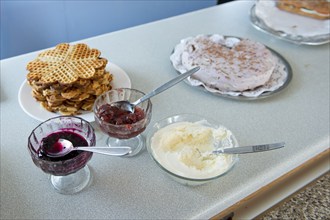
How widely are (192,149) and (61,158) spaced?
282mm

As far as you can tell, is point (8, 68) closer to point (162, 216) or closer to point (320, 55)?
point (162, 216)

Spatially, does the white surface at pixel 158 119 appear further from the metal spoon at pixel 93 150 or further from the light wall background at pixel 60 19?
the light wall background at pixel 60 19

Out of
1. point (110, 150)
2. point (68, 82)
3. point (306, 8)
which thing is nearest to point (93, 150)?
point (110, 150)

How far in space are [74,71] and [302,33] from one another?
92 centimetres

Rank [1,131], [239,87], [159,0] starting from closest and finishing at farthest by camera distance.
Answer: [1,131] < [239,87] < [159,0]

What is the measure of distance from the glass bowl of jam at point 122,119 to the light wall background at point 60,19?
1073 mm

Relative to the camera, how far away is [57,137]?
724mm

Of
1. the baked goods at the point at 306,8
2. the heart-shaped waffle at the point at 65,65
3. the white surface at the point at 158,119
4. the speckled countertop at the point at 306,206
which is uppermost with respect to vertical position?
the heart-shaped waffle at the point at 65,65

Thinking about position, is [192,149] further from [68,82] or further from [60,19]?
[60,19]

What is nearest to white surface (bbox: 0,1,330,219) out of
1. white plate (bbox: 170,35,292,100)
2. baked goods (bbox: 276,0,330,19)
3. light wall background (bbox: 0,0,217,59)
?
white plate (bbox: 170,35,292,100)

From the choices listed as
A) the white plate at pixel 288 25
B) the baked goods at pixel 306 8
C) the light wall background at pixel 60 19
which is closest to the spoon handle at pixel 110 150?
the white plate at pixel 288 25

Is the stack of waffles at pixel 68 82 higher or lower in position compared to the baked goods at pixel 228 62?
higher

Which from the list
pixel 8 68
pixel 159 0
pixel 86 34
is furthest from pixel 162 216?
pixel 159 0

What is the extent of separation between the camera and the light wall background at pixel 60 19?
170 cm
